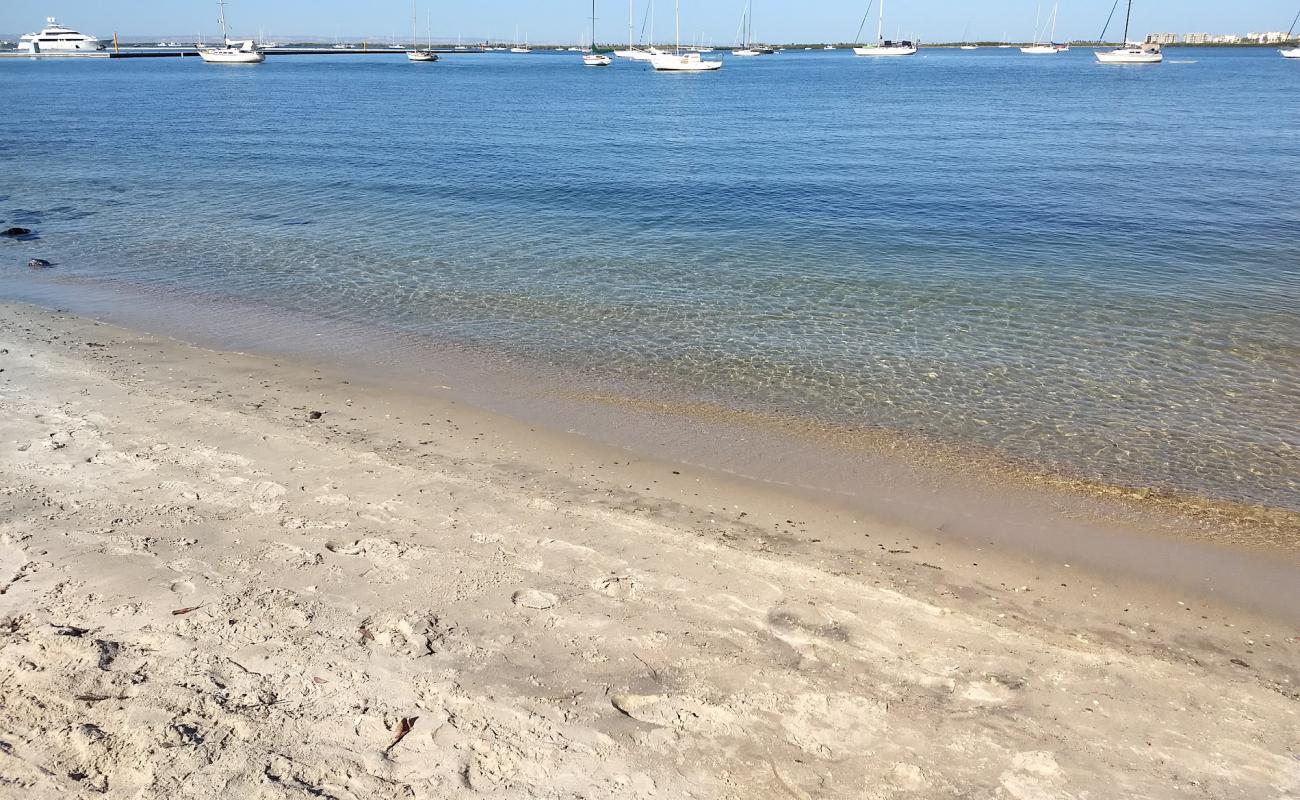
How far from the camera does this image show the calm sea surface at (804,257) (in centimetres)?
1109

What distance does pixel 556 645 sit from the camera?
18.6 feet

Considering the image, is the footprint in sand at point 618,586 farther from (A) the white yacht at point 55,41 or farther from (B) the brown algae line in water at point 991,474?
(A) the white yacht at point 55,41

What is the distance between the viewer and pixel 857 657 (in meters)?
5.68

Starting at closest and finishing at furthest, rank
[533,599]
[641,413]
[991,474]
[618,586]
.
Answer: [533,599] → [618,586] → [991,474] → [641,413]

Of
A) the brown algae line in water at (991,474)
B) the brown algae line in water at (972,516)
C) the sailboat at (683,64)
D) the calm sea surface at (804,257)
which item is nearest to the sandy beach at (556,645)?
the brown algae line in water at (972,516)

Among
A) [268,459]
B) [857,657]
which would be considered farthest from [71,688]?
[857,657]

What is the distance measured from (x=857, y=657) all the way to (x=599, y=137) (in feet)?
135

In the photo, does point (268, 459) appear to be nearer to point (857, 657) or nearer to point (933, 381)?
point (857, 657)

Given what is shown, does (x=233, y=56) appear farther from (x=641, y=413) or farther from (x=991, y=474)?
(x=991, y=474)

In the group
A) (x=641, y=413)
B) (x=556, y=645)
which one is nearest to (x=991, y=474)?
(x=641, y=413)

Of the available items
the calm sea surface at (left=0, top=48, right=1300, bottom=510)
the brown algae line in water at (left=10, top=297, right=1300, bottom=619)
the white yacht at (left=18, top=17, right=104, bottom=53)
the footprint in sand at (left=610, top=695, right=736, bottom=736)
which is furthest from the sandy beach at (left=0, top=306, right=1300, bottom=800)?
the white yacht at (left=18, top=17, right=104, bottom=53)

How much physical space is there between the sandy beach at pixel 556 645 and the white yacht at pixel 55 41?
18459 centimetres

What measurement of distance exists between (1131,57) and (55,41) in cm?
17984

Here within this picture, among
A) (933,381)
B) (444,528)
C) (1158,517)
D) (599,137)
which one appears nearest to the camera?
(444,528)
